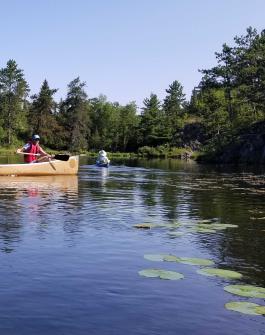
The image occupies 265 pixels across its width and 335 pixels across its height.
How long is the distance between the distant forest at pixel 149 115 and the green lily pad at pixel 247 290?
73072mm

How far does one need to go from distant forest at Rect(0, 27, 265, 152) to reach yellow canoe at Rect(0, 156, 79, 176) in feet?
160

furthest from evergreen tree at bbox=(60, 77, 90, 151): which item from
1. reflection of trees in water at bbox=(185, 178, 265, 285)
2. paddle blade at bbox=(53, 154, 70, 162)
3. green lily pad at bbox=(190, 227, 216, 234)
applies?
green lily pad at bbox=(190, 227, 216, 234)

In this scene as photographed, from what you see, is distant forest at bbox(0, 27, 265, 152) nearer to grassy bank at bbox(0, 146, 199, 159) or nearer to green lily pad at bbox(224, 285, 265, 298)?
grassy bank at bbox(0, 146, 199, 159)

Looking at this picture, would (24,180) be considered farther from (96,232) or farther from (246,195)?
(96,232)

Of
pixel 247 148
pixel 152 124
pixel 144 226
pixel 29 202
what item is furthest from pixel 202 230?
pixel 152 124

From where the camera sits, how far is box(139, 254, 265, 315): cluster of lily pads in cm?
804

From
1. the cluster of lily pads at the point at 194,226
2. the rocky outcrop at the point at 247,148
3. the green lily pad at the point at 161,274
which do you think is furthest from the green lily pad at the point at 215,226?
the rocky outcrop at the point at 247,148

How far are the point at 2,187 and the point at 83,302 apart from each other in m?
19.0

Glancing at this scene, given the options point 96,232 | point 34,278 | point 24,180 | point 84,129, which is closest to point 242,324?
point 34,278

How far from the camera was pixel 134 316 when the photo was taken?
7.88 m

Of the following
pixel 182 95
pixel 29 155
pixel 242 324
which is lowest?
pixel 242 324

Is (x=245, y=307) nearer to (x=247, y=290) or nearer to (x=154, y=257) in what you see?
(x=247, y=290)

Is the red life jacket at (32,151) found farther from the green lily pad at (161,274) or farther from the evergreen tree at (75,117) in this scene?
the evergreen tree at (75,117)

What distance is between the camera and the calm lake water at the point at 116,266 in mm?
7629
